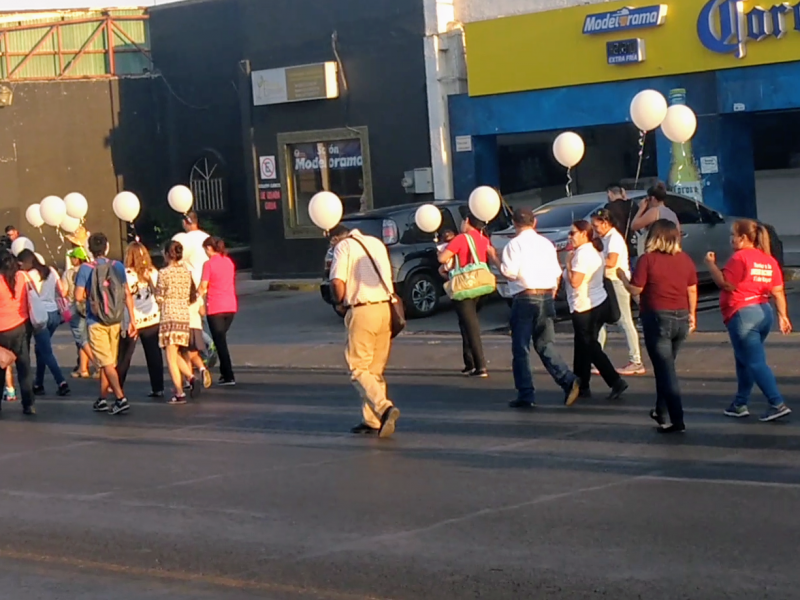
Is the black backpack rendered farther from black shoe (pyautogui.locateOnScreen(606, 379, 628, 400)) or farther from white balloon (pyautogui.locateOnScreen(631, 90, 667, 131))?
white balloon (pyautogui.locateOnScreen(631, 90, 667, 131))

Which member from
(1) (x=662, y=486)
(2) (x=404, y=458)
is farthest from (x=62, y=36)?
(1) (x=662, y=486)

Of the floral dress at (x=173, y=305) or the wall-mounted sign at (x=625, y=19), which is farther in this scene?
the wall-mounted sign at (x=625, y=19)

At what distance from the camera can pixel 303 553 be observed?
6.97 m

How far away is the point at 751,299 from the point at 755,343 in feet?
1.12

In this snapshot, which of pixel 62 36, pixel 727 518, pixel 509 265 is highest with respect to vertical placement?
pixel 62 36

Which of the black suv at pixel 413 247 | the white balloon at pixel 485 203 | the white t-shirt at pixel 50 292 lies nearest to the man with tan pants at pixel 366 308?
the white balloon at pixel 485 203

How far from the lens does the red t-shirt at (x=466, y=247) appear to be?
43.0 feet

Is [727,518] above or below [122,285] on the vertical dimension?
below

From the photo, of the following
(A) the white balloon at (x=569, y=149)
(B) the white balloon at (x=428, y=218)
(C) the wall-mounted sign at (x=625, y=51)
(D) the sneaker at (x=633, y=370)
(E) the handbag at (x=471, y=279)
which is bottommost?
(D) the sneaker at (x=633, y=370)

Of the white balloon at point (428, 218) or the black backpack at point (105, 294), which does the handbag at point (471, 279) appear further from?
the black backpack at point (105, 294)

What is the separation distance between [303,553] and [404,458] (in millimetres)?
2640

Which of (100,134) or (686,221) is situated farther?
(100,134)

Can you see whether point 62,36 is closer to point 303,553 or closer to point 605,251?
point 605,251

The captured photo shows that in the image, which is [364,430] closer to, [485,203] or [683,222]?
[485,203]
